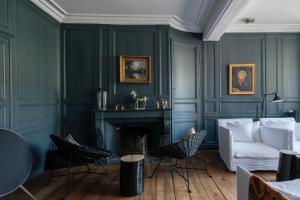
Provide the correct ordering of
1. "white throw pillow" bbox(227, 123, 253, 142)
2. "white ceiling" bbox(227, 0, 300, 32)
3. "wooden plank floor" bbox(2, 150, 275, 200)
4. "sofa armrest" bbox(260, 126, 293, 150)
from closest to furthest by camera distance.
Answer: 1. "wooden plank floor" bbox(2, 150, 275, 200)
2. "sofa armrest" bbox(260, 126, 293, 150)
3. "white ceiling" bbox(227, 0, 300, 32)
4. "white throw pillow" bbox(227, 123, 253, 142)

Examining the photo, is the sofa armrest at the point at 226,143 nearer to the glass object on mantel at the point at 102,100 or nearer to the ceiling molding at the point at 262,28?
the glass object on mantel at the point at 102,100

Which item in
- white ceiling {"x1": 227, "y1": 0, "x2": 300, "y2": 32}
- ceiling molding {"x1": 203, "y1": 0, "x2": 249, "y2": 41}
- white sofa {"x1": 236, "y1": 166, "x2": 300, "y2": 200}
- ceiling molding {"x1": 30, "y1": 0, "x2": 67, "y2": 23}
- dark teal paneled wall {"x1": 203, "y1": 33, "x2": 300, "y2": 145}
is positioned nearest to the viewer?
white sofa {"x1": 236, "y1": 166, "x2": 300, "y2": 200}

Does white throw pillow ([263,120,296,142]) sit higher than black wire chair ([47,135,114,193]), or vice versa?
white throw pillow ([263,120,296,142])

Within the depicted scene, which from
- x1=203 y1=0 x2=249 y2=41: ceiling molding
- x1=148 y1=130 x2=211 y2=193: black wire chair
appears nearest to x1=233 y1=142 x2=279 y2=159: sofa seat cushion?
x1=148 y1=130 x2=211 y2=193: black wire chair

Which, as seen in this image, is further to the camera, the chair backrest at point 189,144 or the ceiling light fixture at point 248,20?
the ceiling light fixture at point 248,20

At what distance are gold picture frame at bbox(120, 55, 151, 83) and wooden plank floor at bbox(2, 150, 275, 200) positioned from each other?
1.70 meters

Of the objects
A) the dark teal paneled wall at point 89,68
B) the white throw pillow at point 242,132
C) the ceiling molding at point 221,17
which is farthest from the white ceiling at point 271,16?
the white throw pillow at point 242,132

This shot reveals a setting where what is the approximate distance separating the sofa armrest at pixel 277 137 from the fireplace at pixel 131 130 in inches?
67.3

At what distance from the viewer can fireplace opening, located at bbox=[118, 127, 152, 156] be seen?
4172mm

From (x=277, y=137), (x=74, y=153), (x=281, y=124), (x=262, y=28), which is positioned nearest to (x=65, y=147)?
(x=74, y=153)

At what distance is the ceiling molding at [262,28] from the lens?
4488 millimetres

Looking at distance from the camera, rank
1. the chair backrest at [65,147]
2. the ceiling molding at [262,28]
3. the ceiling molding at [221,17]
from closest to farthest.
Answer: the chair backrest at [65,147]
the ceiling molding at [221,17]
the ceiling molding at [262,28]

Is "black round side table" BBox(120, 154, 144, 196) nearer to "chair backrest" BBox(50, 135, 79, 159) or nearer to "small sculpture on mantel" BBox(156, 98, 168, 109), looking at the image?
"chair backrest" BBox(50, 135, 79, 159)

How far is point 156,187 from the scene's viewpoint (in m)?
2.84
